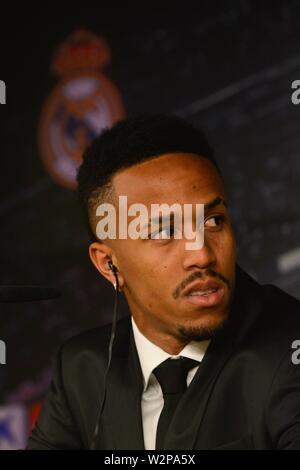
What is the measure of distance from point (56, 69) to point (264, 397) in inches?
33.5

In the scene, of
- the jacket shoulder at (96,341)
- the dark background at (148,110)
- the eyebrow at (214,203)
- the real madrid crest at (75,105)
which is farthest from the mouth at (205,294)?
the real madrid crest at (75,105)

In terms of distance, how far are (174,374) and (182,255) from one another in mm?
180

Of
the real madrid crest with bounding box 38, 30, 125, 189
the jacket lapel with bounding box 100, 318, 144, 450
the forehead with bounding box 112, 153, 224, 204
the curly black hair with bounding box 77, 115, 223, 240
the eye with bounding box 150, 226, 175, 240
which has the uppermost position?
the real madrid crest with bounding box 38, 30, 125, 189

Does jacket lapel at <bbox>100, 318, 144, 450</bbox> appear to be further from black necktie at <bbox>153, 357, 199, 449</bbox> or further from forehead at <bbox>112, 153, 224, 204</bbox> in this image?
forehead at <bbox>112, 153, 224, 204</bbox>

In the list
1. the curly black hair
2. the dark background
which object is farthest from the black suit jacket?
the dark background

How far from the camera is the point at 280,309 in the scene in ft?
3.06

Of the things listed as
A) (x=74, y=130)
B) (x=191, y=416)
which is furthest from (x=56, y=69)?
(x=191, y=416)

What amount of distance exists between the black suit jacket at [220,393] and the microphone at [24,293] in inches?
5.0

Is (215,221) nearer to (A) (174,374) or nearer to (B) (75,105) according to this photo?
(A) (174,374)

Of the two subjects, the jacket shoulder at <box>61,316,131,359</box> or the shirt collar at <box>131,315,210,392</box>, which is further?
the jacket shoulder at <box>61,316,131,359</box>

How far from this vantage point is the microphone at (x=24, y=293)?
0.97 m

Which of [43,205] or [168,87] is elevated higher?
[168,87]

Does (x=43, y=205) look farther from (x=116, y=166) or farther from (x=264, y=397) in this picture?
(x=264, y=397)

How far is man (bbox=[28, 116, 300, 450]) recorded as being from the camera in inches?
33.2
